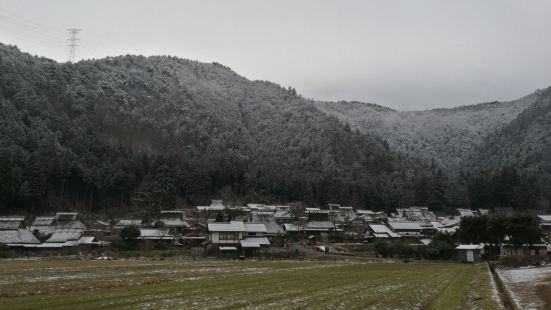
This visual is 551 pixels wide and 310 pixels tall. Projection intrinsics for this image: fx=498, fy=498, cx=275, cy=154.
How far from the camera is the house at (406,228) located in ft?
257

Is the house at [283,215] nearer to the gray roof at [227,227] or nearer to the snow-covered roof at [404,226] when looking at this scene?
the snow-covered roof at [404,226]

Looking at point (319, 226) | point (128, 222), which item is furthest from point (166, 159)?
point (319, 226)

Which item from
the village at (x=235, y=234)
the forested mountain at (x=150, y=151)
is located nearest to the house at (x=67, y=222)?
the village at (x=235, y=234)

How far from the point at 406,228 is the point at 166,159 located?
1969 inches

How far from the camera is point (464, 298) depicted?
1962 cm

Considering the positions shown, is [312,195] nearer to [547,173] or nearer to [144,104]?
[547,173]

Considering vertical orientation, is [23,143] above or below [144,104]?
below

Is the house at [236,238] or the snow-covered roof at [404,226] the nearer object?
the house at [236,238]

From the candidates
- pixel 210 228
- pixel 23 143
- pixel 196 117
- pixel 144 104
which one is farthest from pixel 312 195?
pixel 144 104

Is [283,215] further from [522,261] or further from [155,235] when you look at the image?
[522,261]

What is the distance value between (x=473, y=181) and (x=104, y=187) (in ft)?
270

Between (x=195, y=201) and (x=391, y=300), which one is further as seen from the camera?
(x=195, y=201)

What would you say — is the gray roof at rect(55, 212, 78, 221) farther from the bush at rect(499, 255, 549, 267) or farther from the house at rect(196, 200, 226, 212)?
the bush at rect(499, 255, 549, 267)

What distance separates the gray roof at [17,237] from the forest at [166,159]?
16.2 metres
